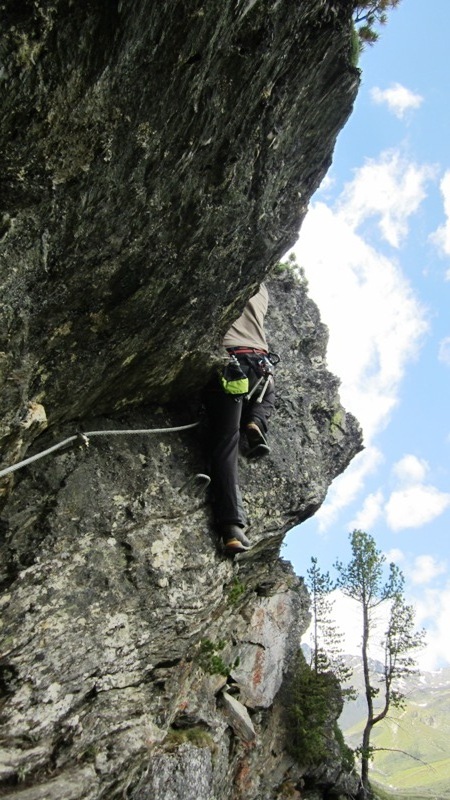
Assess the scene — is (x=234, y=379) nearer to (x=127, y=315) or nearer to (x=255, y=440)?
(x=255, y=440)

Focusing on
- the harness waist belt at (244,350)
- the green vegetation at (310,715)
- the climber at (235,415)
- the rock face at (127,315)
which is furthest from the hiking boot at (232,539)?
the green vegetation at (310,715)

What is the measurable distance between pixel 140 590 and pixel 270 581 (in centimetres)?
799

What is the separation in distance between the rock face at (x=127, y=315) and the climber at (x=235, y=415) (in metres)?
0.36

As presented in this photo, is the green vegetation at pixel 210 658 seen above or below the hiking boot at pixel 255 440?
below

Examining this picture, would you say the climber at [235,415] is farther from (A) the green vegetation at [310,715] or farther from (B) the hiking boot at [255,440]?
(A) the green vegetation at [310,715]

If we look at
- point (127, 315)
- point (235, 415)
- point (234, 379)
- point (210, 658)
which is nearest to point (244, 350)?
point (234, 379)

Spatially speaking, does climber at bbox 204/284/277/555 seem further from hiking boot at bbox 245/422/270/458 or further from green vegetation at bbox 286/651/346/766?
green vegetation at bbox 286/651/346/766

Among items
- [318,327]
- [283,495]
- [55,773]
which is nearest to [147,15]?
[55,773]

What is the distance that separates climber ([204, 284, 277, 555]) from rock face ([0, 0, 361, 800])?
0.36m

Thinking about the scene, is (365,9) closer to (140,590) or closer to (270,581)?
(140,590)

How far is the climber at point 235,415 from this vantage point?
838 centimetres

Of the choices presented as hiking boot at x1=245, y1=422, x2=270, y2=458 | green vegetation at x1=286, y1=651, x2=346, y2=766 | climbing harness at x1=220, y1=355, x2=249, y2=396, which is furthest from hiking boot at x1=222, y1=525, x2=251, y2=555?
green vegetation at x1=286, y1=651, x2=346, y2=766

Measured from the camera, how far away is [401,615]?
29.0m

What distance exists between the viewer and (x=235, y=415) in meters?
8.55
